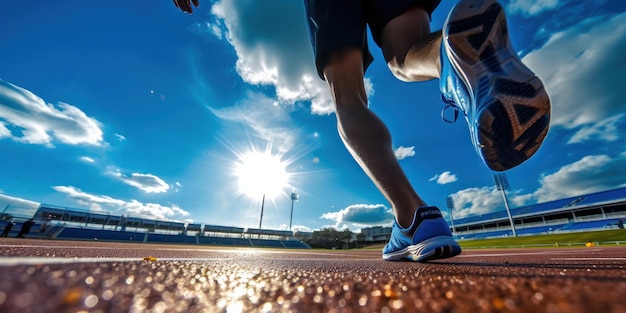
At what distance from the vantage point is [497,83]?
853mm

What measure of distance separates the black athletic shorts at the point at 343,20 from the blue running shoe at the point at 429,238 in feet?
2.62

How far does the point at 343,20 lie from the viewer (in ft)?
4.21

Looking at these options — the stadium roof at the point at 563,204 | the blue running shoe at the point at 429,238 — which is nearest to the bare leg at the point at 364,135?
the blue running shoe at the point at 429,238

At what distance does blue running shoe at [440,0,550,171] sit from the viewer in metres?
0.85

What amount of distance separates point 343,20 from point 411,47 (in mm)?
335

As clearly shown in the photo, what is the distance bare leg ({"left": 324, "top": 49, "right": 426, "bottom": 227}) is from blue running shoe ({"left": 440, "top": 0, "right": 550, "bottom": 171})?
309 millimetres

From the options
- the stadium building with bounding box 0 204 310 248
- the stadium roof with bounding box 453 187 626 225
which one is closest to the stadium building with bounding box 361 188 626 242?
the stadium roof with bounding box 453 187 626 225

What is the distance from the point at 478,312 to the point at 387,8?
141 cm

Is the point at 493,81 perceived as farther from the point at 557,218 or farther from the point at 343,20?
the point at 557,218

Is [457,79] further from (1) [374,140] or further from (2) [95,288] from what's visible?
(2) [95,288]

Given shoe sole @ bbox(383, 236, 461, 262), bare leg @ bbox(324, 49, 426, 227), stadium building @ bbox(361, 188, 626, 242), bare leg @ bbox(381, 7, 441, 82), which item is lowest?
shoe sole @ bbox(383, 236, 461, 262)

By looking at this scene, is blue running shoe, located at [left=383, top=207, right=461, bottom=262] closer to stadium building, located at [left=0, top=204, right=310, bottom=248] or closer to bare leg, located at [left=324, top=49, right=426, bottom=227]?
bare leg, located at [left=324, top=49, right=426, bottom=227]

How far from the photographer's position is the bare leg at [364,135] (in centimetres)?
107

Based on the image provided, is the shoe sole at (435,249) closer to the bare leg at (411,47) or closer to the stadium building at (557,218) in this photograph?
the bare leg at (411,47)
